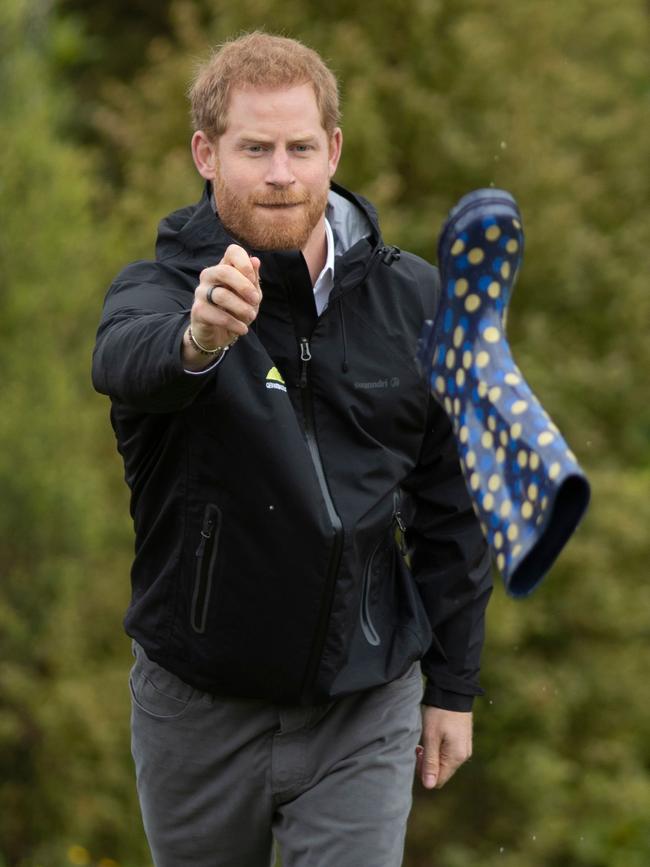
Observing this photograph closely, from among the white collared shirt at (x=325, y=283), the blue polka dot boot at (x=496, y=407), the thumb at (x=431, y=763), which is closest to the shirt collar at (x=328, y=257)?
the white collared shirt at (x=325, y=283)

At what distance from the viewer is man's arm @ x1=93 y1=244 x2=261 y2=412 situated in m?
2.08

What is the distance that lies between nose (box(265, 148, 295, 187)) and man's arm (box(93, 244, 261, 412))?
0.25 meters

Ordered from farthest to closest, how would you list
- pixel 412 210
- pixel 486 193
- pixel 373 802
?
pixel 412 210
pixel 373 802
pixel 486 193

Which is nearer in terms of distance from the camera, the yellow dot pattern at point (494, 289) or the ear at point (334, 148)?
the yellow dot pattern at point (494, 289)

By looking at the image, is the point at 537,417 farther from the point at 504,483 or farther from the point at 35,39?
the point at 35,39

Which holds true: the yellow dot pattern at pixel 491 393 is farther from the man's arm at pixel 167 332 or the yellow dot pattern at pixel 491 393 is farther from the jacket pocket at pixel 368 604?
the jacket pocket at pixel 368 604

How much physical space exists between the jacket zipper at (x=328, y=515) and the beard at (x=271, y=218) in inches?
7.0

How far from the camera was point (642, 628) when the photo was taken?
27.2ft

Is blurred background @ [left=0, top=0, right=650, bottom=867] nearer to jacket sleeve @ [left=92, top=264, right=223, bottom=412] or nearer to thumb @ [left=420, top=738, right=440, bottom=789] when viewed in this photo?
thumb @ [left=420, top=738, right=440, bottom=789]

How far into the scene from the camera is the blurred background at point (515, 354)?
6.95 m

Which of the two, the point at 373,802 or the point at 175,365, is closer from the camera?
the point at 175,365

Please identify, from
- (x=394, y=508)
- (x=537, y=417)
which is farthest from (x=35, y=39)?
(x=537, y=417)

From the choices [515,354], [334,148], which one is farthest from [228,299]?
[515,354]

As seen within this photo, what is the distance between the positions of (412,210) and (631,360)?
171cm
